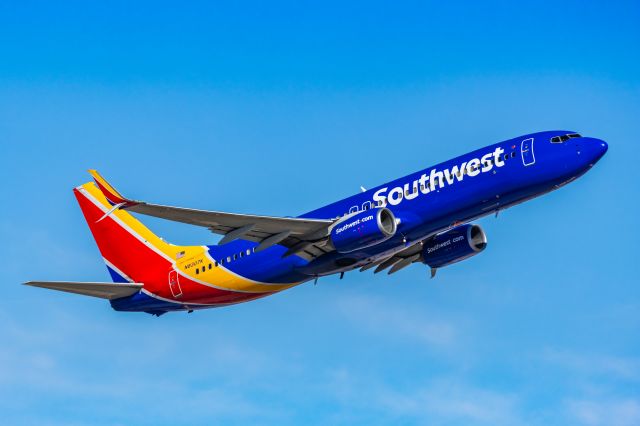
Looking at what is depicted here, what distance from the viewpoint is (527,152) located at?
4950 centimetres

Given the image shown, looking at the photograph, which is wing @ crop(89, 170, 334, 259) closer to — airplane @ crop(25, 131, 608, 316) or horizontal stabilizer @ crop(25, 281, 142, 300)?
airplane @ crop(25, 131, 608, 316)

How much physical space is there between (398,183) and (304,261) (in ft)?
21.1

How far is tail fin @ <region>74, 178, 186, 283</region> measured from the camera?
59.7 meters

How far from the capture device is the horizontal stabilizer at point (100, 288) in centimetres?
5400

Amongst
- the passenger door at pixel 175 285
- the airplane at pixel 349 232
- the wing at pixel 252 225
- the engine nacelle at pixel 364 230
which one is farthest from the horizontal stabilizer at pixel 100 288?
the engine nacelle at pixel 364 230

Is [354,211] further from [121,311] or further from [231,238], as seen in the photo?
[121,311]

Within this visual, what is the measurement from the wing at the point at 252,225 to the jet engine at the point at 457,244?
316 inches

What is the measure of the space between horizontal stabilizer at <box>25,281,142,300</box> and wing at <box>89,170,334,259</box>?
7233 millimetres

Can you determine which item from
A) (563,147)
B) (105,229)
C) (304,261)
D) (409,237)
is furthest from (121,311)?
(563,147)

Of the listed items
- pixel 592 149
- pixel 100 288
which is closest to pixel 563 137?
pixel 592 149

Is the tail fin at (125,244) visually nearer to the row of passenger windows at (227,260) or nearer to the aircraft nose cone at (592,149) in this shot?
the row of passenger windows at (227,260)

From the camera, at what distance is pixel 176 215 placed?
48062mm

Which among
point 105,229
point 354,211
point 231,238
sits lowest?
point 231,238

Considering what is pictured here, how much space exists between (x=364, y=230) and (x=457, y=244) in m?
9.56
